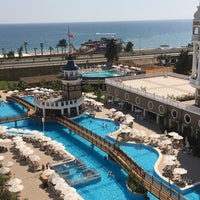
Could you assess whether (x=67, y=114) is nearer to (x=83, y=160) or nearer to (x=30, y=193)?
(x=83, y=160)

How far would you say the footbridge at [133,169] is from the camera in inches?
1065

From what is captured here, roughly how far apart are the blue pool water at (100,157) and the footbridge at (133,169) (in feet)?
4.10

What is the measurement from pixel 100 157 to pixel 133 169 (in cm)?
726

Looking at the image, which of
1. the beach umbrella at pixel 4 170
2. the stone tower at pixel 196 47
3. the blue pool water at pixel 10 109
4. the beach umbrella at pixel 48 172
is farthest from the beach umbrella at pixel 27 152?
the stone tower at pixel 196 47

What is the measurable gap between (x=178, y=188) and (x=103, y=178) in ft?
24.9

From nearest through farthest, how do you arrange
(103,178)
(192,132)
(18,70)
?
(103,178) → (192,132) → (18,70)

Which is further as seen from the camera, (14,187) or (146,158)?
(146,158)

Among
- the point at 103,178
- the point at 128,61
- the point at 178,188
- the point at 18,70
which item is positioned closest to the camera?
the point at 178,188

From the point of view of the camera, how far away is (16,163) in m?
34.9

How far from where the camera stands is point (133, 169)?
3158 cm

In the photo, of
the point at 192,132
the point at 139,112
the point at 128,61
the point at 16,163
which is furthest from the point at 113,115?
the point at 128,61

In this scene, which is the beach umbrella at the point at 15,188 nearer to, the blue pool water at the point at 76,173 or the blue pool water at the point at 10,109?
the blue pool water at the point at 76,173

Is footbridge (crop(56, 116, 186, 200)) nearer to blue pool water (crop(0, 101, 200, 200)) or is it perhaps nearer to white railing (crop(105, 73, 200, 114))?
blue pool water (crop(0, 101, 200, 200))

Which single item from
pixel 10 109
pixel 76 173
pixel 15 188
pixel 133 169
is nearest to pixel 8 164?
pixel 15 188
